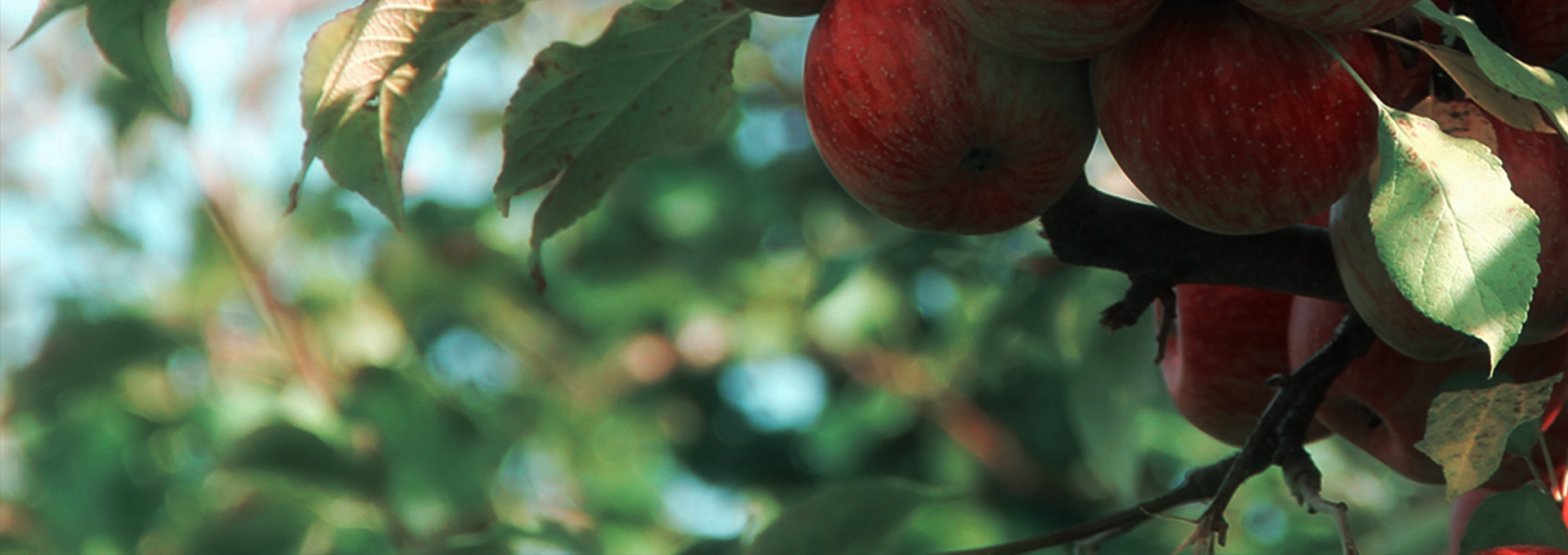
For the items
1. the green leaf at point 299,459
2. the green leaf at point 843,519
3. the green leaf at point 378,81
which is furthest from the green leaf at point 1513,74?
the green leaf at point 299,459

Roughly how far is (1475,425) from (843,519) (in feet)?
1.32

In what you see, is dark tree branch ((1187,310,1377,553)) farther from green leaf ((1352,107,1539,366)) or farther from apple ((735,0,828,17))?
apple ((735,0,828,17))

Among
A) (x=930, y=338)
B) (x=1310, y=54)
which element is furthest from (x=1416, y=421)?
(x=930, y=338)

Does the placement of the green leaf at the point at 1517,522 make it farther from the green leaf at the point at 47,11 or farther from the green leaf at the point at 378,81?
the green leaf at the point at 47,11

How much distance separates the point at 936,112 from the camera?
481 millimetres

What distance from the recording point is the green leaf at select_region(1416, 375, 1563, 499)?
48 cm

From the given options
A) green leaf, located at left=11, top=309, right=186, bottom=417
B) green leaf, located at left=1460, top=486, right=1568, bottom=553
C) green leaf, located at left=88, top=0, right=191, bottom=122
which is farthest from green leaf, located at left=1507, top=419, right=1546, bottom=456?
green leaf, located at left=11, top=309, right=186, bottom=417

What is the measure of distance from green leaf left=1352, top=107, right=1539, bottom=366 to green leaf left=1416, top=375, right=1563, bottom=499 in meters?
0.09

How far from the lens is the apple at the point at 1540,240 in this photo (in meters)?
0.47

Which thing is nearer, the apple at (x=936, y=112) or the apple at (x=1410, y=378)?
the apple at (x=936, y=112)

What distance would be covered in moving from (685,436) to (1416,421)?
190 cm

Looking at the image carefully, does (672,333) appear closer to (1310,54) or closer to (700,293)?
(700,293)

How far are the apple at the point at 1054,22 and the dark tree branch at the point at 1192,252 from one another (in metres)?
→ 0.14

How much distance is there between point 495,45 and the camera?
7.83 feet
